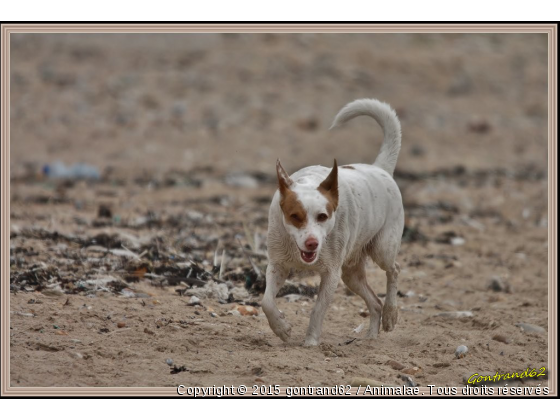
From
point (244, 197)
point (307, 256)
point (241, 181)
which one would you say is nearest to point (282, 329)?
point (307, 256)

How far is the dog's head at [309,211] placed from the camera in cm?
471

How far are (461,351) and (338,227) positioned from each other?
4.07 ft

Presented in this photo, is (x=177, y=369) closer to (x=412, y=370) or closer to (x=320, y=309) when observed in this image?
(x=320, y=309)

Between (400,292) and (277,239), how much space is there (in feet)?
7.94

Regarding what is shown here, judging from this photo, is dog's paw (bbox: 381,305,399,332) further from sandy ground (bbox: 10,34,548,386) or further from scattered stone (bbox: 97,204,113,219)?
scattered stone (bbox: 97,204,113,219)

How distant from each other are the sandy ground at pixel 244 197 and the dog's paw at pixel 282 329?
9 centimetres

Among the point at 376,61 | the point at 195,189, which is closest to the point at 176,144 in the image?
the point at 195,189

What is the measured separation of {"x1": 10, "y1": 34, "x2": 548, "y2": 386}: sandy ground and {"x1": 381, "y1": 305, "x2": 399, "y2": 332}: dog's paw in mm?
107

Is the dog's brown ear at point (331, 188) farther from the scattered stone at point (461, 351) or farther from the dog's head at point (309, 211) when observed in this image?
the scattered stone at point (461, 351)

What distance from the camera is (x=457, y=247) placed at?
916 centimetres

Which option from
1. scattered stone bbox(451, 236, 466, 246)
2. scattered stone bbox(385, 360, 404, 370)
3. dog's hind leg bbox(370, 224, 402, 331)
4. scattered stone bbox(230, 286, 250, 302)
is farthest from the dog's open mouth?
scattered stone bbox(451, 236, 466, 246)

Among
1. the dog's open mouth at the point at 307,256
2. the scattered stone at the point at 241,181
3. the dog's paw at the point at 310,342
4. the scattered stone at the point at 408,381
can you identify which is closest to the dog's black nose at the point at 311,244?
the dog's open mouth at the point at 307,256

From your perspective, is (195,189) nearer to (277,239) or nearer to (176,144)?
(176,144)

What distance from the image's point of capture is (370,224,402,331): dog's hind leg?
576 centimetres
